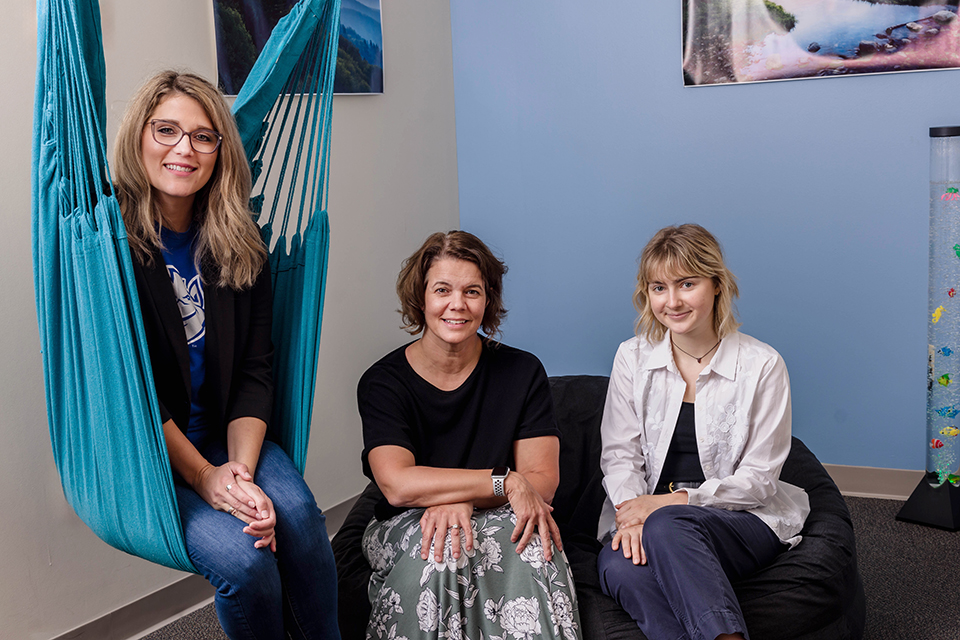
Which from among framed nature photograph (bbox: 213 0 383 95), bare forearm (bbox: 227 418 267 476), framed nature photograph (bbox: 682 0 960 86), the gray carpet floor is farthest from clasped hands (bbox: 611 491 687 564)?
framed nature photograph (bbox: 682 0 960 86)

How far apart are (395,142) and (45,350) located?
1.93 m

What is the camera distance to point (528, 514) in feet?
5.55

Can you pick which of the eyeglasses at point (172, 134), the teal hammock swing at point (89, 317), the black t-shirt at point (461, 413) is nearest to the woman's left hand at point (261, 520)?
the teal hammock swing at point (89, 317)

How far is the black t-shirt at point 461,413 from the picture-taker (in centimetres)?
185

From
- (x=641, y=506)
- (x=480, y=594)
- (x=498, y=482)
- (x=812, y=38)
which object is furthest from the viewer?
(x=812, y=38)

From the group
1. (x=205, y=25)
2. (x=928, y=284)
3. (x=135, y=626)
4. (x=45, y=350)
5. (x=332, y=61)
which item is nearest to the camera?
(x=45, y=350)

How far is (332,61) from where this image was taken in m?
1.79

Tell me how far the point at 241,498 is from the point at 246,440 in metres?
0.15

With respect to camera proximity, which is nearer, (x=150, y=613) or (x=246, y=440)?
(x=246, y=440)

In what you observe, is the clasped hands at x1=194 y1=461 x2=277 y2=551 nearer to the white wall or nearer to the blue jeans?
the blue jeans

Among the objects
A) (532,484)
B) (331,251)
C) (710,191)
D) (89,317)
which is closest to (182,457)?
(89,317)

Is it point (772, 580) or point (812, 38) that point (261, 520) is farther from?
point (812, 38)

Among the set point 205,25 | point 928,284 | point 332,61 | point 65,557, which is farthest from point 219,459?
point 928,284

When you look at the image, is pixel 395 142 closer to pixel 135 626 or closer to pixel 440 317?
pixel 440 317
